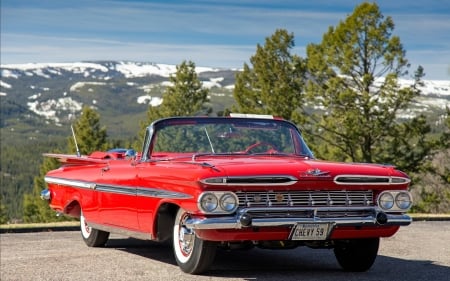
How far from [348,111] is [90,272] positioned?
31286mm

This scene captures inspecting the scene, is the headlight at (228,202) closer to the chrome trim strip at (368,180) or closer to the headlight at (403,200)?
the chrome trim strip at (368,180)

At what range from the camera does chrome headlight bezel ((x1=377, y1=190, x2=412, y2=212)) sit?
7.57m

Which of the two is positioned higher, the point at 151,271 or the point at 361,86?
the point at 361,86

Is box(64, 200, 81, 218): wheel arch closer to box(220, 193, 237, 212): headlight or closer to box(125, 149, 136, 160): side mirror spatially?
box(125, 149, 136, 160): side mirror

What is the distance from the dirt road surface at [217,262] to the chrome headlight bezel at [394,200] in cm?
64

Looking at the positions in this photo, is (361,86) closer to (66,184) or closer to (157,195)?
(66,184)

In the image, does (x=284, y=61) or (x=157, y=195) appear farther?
(x=284, y=61)

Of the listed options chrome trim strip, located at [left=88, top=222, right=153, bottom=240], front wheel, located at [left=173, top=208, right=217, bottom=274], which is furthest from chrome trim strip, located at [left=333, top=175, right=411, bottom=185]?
chrome trim strip, located at [left=88, top=222, right=153, bottom=240]

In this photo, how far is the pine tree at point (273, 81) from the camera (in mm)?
45781

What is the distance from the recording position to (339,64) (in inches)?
1578

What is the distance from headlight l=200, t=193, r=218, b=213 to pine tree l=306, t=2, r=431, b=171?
3114 centimetres

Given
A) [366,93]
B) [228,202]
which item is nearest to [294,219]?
[228,202]

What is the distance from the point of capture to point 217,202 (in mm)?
6898

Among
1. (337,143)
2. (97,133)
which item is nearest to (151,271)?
(337,143)
